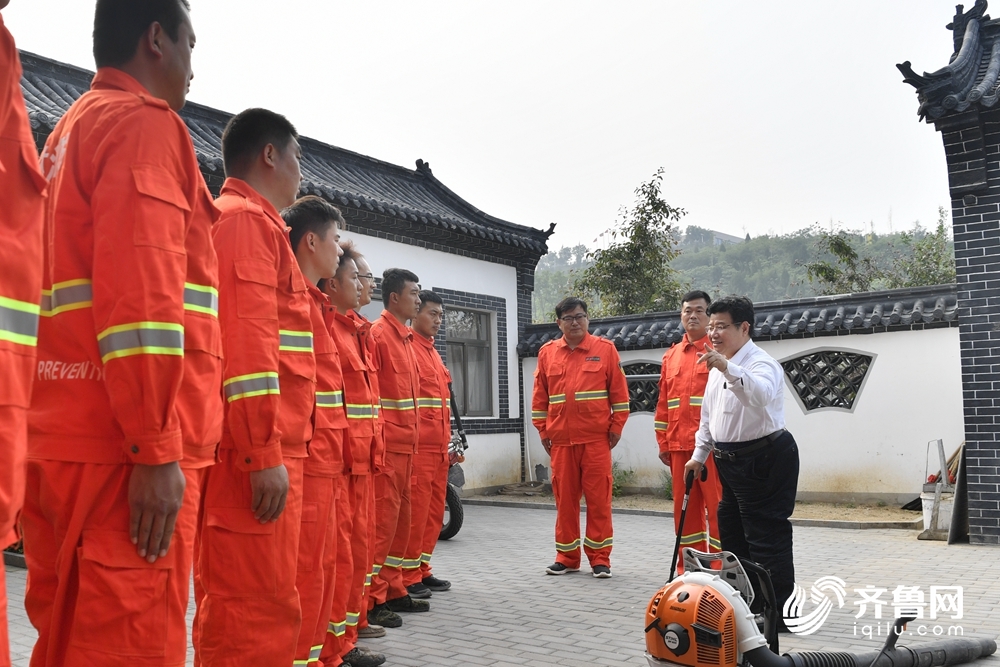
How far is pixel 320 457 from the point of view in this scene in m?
3.78

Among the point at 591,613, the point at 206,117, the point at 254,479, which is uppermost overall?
the point at 206,117

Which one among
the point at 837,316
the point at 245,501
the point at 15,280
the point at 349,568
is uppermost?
the point at 837,316

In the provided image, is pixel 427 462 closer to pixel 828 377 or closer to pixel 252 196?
pixel 252 196

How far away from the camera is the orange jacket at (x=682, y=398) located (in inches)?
264

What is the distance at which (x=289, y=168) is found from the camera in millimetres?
3365

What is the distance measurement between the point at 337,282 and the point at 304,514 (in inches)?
62.9

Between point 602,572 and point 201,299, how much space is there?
5331 mm

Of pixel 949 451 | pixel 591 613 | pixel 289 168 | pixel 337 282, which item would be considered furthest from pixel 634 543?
pixel 289 168

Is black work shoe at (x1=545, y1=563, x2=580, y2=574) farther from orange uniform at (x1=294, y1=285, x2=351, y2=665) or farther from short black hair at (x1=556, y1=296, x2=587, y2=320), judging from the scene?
orange uniform at (x1=294, y1=285, x2=351, y2=665)

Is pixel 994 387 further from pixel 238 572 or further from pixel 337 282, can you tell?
pixel 238 572

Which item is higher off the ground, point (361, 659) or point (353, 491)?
point (353, 491)

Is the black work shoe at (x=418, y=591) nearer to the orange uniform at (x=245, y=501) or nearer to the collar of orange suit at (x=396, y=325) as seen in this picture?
the collar of orange suit at (x=396, y=325)

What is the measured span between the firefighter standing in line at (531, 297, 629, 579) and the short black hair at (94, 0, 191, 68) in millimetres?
5260

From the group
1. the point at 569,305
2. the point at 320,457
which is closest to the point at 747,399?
the point at 320,457
